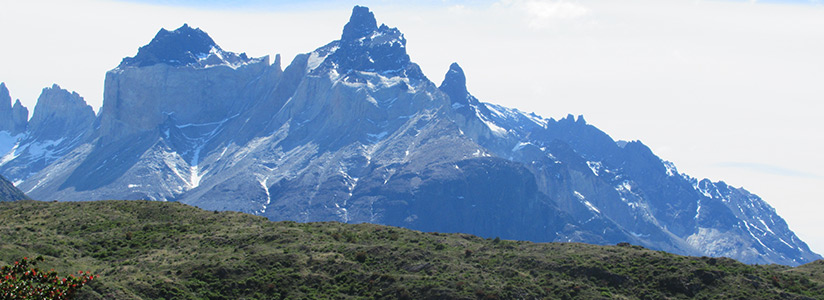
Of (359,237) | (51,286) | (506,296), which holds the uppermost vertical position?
(359,237)

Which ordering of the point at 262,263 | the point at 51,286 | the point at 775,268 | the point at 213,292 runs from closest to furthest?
the point at 51,286, the point at 213,292, the point at 262,263, the point at 775,268

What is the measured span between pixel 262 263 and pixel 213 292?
12907 millimetres

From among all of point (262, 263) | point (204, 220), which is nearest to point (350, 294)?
point (262, 263)

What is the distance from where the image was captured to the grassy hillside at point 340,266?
149 meters

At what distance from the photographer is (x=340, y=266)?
160 m

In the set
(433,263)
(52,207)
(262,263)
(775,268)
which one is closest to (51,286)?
(262,263)

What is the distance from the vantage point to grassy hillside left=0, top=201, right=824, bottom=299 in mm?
A: 148875

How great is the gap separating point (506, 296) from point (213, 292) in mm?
46197

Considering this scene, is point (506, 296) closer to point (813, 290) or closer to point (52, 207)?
point (813, 290)

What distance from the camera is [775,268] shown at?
570 ft

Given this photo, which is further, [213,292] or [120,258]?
[120,258]

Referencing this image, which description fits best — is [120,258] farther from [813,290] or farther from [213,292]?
[813,290]

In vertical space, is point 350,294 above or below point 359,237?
below

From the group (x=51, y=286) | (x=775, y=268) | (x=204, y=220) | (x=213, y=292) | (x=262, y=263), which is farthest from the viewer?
(x=204, y=220)
